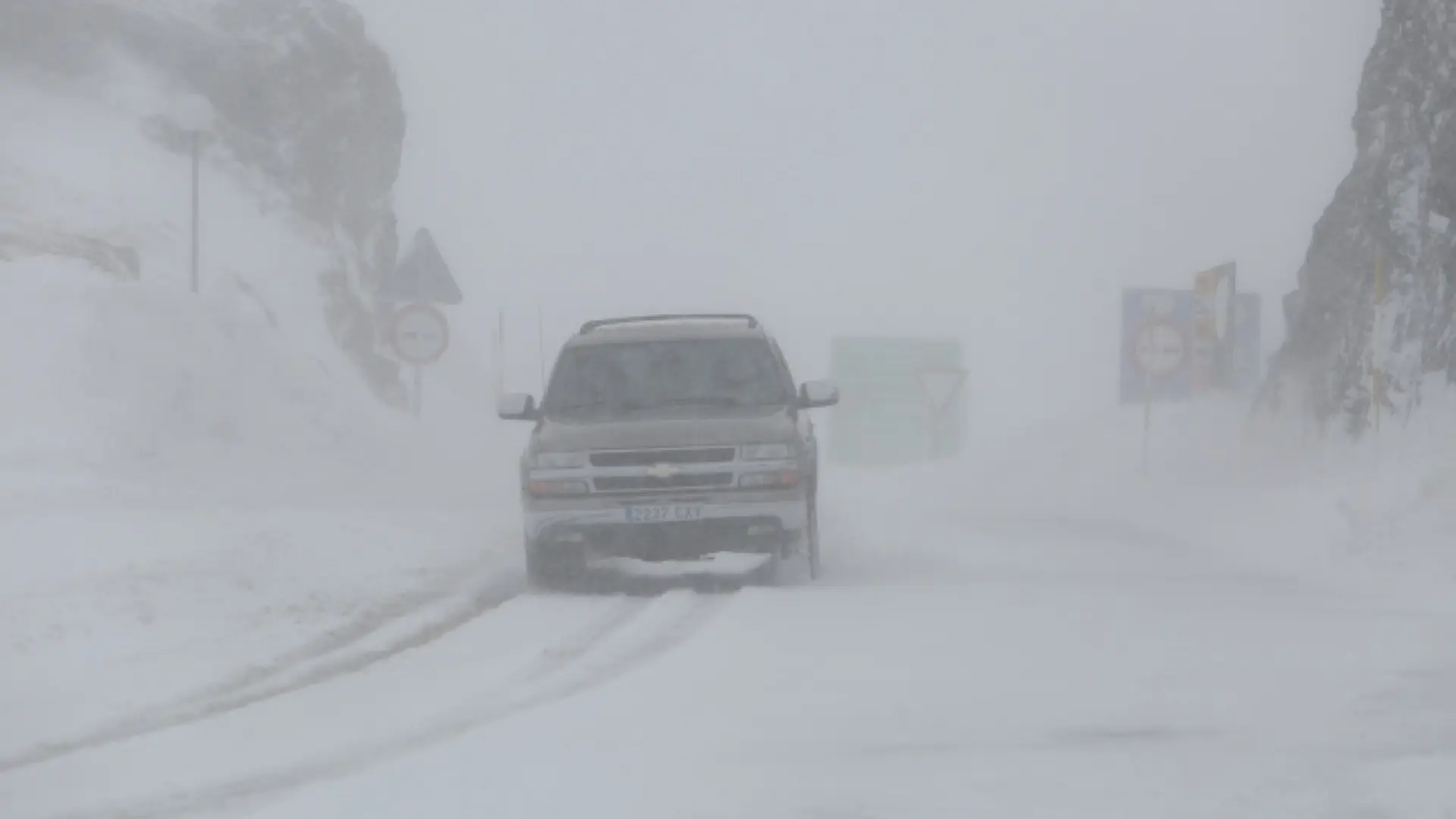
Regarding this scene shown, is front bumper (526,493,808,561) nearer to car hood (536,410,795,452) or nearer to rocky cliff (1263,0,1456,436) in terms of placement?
car hood (536,410,795,452)

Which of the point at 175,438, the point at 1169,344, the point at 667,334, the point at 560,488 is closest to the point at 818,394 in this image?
the point at 667,334

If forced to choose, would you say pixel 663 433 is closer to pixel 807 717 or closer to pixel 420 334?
pixel 807 717

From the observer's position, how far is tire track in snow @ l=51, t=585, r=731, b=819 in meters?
6.19

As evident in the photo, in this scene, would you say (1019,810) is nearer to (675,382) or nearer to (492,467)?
(675,382)

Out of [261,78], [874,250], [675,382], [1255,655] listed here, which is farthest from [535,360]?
[1255,655]

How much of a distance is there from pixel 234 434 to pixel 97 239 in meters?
9.10

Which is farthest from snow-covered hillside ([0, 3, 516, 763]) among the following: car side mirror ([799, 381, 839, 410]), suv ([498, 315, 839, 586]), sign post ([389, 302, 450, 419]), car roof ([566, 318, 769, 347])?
car side mirror ([799, 381, 839, 410])

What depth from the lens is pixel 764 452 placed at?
44.0ft

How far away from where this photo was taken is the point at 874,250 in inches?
4847

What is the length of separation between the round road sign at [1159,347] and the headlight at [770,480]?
11084 millimetres

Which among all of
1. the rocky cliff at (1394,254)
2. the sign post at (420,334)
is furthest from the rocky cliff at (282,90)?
the rocky cliff at (1394,254)

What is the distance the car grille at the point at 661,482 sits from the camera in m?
13.3

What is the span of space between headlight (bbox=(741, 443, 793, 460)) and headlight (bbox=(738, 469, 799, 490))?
104 millimetres

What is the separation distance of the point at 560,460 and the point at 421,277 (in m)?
11.9
